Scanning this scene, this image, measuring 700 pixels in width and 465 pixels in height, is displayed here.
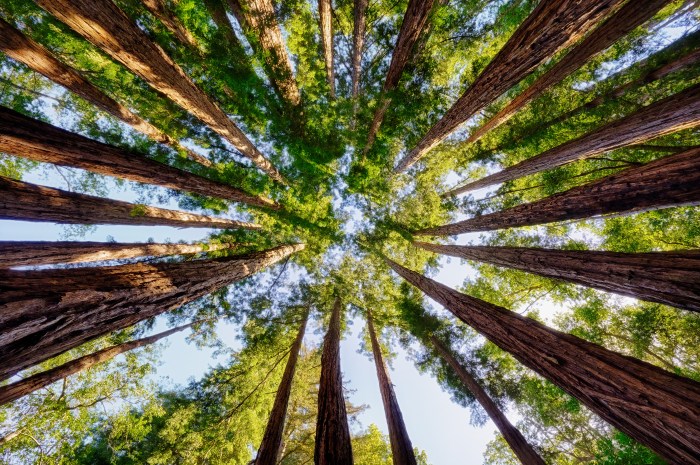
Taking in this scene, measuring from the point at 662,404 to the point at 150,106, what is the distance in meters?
12.0

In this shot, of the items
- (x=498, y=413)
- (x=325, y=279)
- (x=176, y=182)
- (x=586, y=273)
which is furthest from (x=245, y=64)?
(x=498, y=413)

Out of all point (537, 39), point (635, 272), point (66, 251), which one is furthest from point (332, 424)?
point (66, 251)

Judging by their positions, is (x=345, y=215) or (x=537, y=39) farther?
(x=345, y=215)

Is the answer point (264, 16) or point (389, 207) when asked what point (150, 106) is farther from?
point (389, 207)

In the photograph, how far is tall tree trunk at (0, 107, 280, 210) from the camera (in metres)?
4.31

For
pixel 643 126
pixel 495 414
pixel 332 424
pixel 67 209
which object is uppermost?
pixel 643 126

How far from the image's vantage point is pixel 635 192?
362cm

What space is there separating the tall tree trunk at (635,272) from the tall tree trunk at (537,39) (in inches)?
135

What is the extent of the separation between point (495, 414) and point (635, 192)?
21.5 feet

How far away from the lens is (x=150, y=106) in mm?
8234

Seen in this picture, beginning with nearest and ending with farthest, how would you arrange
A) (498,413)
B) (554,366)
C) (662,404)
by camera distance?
1. (662,404)
2. (554,366)
3. (498,413)

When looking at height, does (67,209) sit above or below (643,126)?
below

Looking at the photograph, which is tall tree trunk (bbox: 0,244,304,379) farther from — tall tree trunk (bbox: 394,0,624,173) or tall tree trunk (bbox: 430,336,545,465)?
tall tree trunk (bbox: 430,336,545,465)

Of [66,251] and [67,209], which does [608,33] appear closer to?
[67,209]
